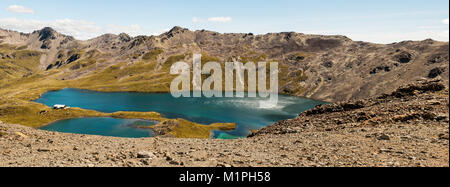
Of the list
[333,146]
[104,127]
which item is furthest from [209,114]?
[333,146]

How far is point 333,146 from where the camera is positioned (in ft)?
91.9

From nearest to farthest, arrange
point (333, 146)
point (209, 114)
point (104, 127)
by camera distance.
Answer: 1. point (333, 146)
2. point (104, 127)
3. point (209, 114)

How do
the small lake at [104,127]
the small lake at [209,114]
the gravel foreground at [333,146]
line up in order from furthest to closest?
1. the small lake at [209,114]
2. the small lake at [104,127]
3. the gravel foreground at [333,146]

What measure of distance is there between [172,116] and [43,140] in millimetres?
109972

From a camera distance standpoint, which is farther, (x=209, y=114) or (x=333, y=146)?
(x=209, y=114)

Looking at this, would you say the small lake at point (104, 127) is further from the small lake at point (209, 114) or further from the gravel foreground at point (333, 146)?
the gravel foreground at point (333, 146)

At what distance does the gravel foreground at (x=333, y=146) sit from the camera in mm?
22266

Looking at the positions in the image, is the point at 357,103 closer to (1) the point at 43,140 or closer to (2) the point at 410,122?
(2) the point at 410,122

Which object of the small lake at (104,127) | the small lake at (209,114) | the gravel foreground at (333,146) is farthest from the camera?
the small lake at (209,114)

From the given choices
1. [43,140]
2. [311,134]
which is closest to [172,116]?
[43,140]

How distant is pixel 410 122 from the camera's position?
1262 inches

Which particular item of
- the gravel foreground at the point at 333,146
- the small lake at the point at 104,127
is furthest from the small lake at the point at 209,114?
the gravel foreground at the point at 333,146

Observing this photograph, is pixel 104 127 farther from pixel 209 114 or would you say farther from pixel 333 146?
pixel 333 146
